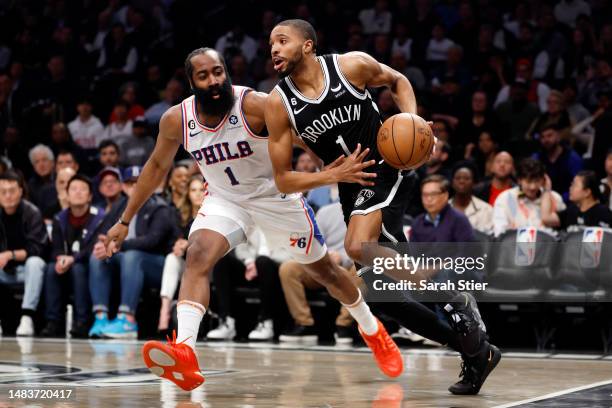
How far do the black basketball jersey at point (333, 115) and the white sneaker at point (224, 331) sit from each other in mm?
4005

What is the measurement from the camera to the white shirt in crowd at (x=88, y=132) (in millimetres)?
13438

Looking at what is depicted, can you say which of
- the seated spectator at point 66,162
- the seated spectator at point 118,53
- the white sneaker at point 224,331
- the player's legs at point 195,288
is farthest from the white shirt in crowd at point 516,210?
the seated spectator at point 118,53

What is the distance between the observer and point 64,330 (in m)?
10.2

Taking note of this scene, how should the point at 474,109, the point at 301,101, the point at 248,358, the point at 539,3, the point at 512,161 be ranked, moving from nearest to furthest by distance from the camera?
the point at 301,101, the point at 248,358, the point at 512,161, the point at 474,109, the point at 539,3

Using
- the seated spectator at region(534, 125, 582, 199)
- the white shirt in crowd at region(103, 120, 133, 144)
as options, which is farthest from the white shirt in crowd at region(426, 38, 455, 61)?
→ the white shirt in crowd at region(103, 120, 133, 144)

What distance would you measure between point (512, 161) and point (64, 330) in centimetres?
449

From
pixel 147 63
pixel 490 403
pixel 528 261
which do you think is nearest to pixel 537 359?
pixel 528 261

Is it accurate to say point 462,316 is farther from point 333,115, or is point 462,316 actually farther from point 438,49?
point 438,49

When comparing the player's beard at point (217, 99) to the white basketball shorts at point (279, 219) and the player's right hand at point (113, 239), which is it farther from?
the player's right hand at point (113, 239)

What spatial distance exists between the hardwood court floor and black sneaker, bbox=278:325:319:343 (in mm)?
618

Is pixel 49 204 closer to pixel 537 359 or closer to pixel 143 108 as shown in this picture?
pixel 143 108

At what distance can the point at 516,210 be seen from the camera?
906cm

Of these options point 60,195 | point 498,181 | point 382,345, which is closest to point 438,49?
point 498,181

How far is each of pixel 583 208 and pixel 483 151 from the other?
220 cm
